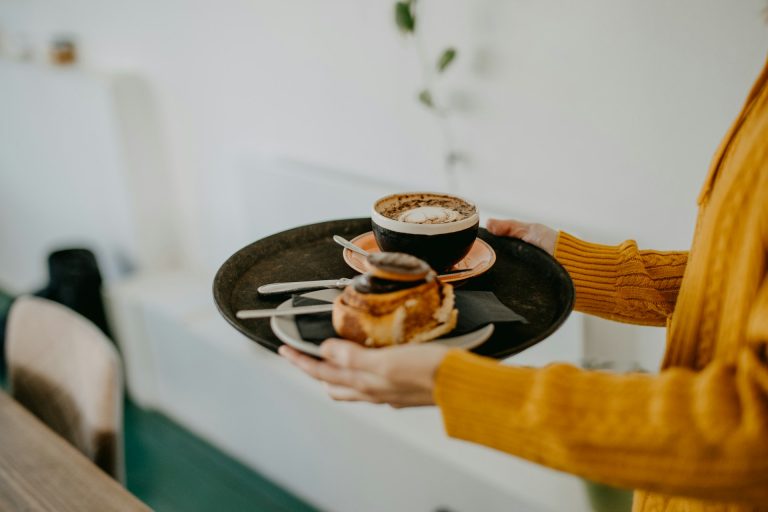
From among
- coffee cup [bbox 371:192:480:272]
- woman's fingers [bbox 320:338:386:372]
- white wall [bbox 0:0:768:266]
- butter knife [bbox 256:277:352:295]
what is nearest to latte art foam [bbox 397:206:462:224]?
coffee cup [bbox 371:192:480:272]

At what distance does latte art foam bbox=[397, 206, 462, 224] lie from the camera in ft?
2.47

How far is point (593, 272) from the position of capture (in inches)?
33.3

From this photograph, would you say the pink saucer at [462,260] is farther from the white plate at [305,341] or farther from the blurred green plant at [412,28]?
the blurred green plant at [412,28]

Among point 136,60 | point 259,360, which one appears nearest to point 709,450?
point 259,360

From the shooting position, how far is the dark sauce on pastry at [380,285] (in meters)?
0.63

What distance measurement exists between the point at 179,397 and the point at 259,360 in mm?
575

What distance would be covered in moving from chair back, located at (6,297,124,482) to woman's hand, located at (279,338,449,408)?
0.60 m

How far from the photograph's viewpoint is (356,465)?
169 centimetres

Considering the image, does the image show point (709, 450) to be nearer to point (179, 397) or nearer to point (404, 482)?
point (404, 482)

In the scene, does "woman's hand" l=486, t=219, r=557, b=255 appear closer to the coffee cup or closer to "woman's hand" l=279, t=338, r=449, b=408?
the coffee cup

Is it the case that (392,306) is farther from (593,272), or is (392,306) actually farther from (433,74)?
(433,74)

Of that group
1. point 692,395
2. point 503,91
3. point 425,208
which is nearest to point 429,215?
point 425,208

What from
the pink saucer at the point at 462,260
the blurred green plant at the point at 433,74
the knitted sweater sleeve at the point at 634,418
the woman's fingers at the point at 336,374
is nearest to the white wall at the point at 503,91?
the blurred green plant at the point at 433,74

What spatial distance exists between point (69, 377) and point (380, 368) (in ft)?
2.79
